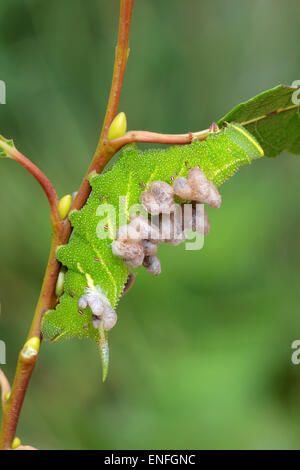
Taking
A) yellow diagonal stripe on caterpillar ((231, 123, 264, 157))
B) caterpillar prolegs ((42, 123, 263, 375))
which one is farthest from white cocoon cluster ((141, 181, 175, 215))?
yellow diagonal stripe on caterpillar ((231, 123, 264, 157))

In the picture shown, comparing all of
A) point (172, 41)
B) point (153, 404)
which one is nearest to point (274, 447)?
point (153, 404)

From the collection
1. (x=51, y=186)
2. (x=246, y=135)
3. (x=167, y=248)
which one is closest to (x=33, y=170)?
(x=51, y=186)

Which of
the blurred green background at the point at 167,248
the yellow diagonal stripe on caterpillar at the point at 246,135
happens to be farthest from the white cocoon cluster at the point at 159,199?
the blurred green background at the point at 167,248

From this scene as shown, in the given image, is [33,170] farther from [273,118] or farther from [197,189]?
[273,118]

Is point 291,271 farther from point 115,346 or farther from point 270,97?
point 270,97

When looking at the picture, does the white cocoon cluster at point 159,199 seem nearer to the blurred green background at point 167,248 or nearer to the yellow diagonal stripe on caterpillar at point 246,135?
the yellow diagonal stripe on caterpillar at point 246,135

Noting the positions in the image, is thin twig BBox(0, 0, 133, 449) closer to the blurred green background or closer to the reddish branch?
the reddish branch
